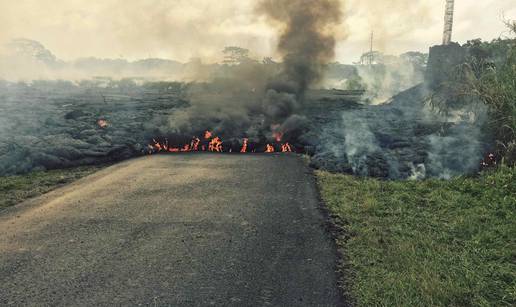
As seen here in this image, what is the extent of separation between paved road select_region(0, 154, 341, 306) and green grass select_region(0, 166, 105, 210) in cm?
58

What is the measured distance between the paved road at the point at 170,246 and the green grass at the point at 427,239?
22.5 inches

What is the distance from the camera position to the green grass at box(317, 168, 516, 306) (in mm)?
5457

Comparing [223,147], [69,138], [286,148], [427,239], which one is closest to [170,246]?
[427,239]

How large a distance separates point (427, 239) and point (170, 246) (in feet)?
14.9

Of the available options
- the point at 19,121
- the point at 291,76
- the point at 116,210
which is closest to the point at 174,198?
the point at 116,210

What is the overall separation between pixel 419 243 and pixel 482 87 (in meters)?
8.26

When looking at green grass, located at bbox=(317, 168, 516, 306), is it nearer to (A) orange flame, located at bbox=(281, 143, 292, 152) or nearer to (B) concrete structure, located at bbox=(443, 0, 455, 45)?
(A) orange flame, located at bbox=(281, 143, 292, 152)

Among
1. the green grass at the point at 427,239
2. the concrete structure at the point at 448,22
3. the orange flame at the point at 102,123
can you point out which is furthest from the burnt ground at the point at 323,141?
the concrete structure at the point at 448,22

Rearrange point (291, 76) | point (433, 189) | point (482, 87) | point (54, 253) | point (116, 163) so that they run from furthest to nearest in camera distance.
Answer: point (291, 76) → point (116, 163) → point (482, 87) → point (433, 189) → point (54, 253)

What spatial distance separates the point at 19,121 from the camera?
20.8 meters

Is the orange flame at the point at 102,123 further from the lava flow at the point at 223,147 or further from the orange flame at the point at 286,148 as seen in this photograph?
the orange flame at the point at 286,148

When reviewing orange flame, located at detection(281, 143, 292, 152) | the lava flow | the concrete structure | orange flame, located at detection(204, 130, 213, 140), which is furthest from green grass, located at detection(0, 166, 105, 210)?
the concrete structure

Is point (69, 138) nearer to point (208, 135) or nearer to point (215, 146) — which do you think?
point (208, 135)

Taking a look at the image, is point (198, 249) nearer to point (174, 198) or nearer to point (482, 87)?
point (174, 198)
